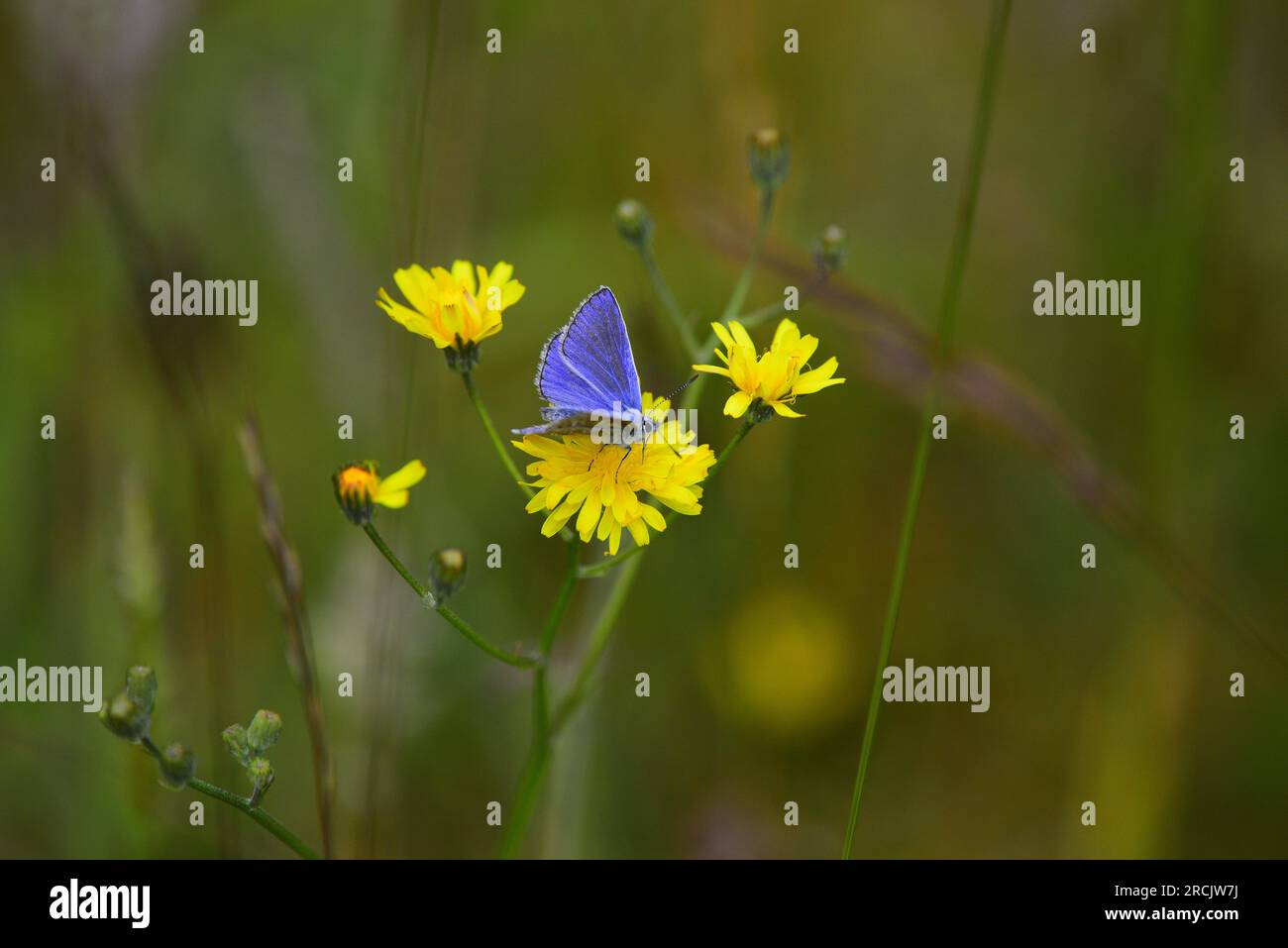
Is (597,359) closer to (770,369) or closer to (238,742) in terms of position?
(770,369)

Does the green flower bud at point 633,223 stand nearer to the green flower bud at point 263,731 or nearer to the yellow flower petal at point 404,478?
the yellow flower petal at point 404,478

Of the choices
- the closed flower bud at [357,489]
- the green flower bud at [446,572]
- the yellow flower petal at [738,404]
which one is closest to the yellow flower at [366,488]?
the closed flower bud at [357,489]

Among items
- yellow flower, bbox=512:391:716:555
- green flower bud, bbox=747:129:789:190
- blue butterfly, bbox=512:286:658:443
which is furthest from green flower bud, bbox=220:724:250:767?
green flower bud, bbox=747:129:789:190

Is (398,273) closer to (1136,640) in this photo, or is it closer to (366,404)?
(366,404)

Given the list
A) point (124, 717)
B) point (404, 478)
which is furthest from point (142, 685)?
point (404, 478)

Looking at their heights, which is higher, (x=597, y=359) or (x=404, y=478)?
(x=597, y=359)
